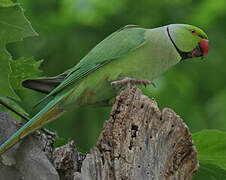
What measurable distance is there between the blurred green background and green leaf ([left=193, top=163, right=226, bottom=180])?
2.95m

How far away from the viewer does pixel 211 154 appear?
8.79ft

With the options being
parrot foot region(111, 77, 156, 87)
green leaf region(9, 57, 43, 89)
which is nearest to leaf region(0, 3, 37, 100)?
green leaf region(9, 57, 43, 89)

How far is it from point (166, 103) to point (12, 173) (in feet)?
13.2

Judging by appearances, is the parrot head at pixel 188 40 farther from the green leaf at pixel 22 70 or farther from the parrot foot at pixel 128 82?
the green leaf at pixel 22 70

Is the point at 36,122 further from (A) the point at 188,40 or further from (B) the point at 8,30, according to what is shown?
(A) the point at 188,40

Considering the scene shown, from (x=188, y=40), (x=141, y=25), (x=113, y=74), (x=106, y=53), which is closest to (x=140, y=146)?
(x=113, y=74)

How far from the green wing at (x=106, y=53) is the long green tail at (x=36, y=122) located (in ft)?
0.36

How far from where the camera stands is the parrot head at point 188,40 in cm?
322

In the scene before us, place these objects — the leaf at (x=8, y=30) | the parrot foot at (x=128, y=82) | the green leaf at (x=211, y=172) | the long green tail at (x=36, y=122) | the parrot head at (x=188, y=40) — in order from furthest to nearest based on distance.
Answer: the parrot head at (x=188, y=40) < the parrot foot at (x=128, y=82) < the green leaf at (x=211, y=172) < the long green tail at (x=36, y=122) < the leaf at (x=8, y=30)

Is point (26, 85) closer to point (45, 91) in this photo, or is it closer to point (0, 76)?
Result: point (45, 91)

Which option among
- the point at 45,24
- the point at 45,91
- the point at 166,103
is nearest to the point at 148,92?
the point at 166,103

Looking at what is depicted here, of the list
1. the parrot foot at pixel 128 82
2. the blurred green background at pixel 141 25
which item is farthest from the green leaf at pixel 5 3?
the blurred green background at pixel 141 25

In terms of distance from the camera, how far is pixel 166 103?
6.21 meters

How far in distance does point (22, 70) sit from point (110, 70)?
1.73 feet
